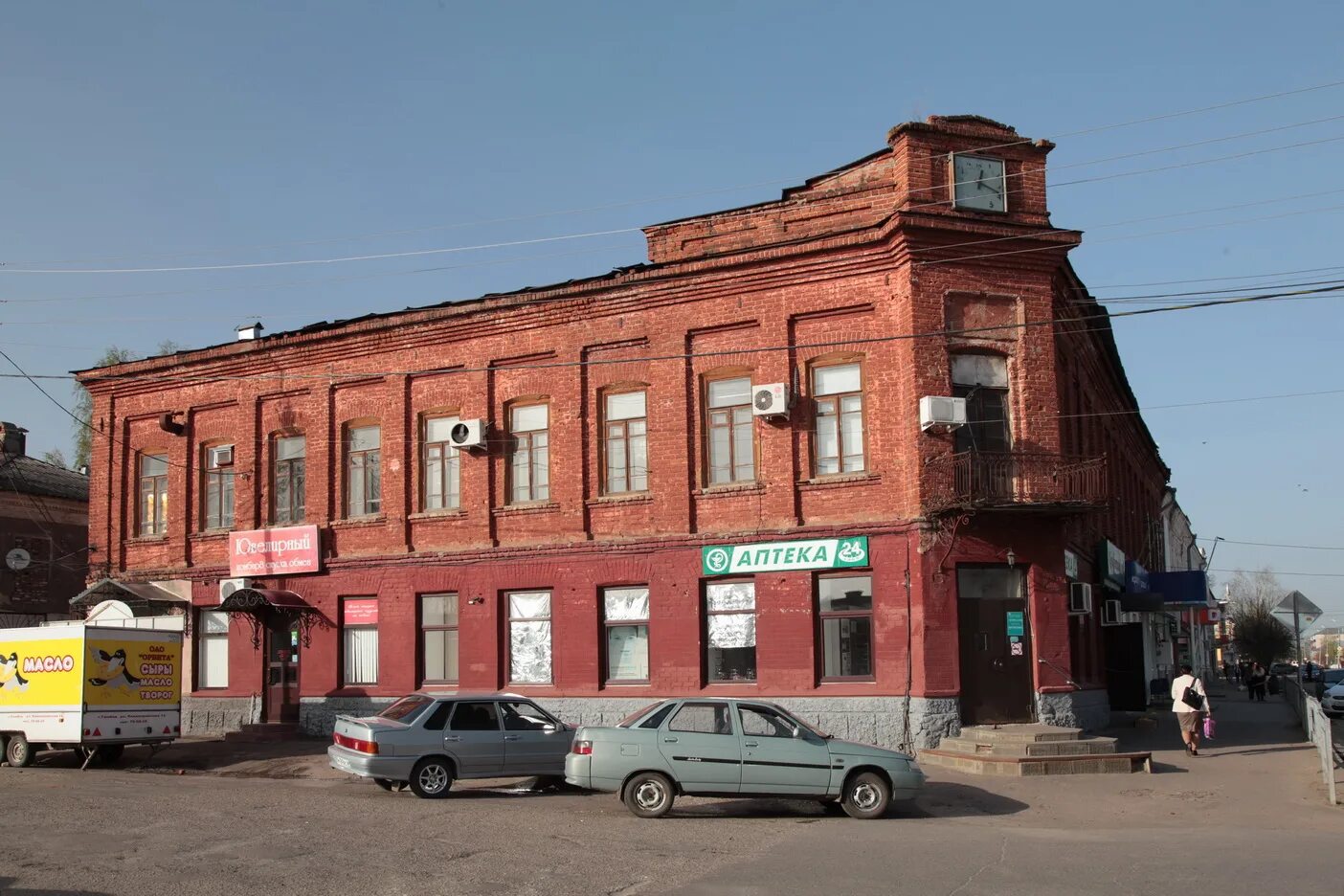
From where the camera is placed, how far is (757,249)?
876 inches

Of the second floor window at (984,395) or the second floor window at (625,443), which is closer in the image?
the second floor window at (984,395)

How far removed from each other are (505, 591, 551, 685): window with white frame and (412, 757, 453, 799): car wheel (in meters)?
7.47

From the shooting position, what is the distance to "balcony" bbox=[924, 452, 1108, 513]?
2039cm

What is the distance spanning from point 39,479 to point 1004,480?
102ft

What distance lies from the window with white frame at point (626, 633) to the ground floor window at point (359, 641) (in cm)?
573

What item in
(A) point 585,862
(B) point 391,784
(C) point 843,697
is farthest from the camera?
(C) point 843,697

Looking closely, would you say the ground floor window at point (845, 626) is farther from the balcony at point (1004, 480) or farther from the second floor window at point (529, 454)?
the second floor window at point (529, 454)

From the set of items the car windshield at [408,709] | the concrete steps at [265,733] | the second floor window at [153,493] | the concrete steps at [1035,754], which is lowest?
the concrete steps at [265,733]

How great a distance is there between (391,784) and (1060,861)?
31.9 ft

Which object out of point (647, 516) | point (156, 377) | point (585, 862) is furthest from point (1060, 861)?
point (156, 377)

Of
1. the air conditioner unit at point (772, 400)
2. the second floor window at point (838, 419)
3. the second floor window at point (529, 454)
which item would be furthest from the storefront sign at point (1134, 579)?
the second floor window at point (529, 454)

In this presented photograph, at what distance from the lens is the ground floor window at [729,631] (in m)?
22.3

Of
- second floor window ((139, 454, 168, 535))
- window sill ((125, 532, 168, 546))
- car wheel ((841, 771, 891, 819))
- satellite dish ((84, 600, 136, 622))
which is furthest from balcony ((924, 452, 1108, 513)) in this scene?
second floor window ((139, 454, 168, 535))

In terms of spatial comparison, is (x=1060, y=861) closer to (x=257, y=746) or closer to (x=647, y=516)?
(x=647, y=516)
